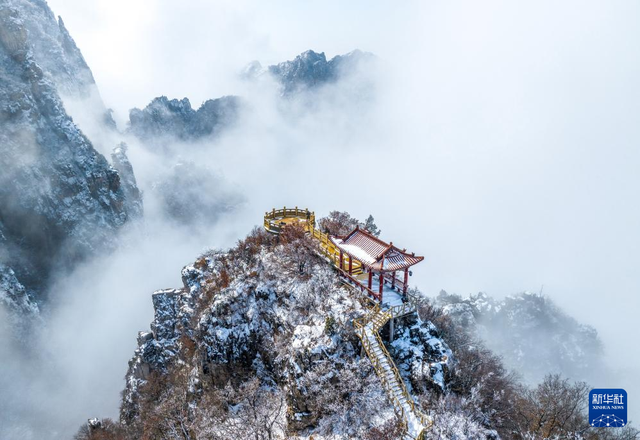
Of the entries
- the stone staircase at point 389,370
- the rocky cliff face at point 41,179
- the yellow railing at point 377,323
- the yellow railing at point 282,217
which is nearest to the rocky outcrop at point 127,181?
the rocky cliff face at point 41,179

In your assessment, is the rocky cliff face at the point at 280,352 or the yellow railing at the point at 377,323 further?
the rocky cliff face at the point at 280,352

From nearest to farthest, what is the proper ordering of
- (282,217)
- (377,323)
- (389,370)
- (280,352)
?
(389,370) → (377,323) → (280,352) → (282,217)

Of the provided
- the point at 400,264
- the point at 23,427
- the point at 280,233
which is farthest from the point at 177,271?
the point at 400,264

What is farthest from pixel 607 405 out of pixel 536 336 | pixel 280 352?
pixel 536 336

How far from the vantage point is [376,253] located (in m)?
34.8

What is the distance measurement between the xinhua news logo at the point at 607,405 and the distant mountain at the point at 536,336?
107m

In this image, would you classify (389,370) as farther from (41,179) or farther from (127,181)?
(127,181)

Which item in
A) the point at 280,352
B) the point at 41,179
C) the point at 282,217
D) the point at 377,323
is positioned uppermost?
the point at 41,179

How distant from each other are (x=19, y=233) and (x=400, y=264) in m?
111

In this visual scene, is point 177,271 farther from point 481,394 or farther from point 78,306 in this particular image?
point 481,394

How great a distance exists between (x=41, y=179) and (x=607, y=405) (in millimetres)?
126827

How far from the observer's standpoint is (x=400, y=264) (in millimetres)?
34094

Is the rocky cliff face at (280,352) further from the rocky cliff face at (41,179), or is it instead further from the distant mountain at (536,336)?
the distant mountain at (536,336)

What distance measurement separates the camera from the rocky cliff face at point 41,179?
10538 cm
